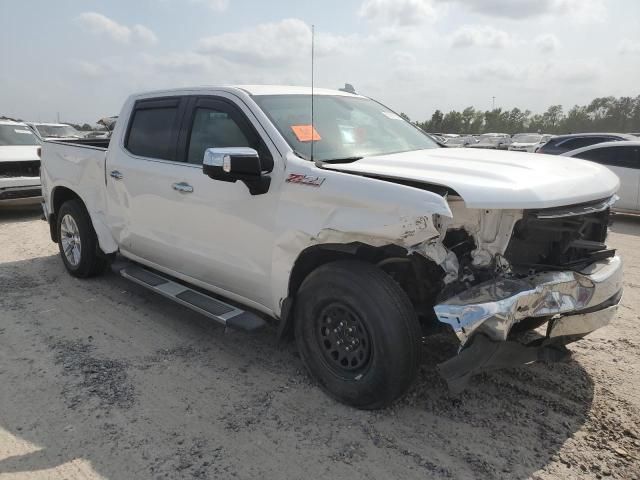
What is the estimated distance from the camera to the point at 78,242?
5.74 metres

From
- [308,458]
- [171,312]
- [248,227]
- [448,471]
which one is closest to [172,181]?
[248,227]

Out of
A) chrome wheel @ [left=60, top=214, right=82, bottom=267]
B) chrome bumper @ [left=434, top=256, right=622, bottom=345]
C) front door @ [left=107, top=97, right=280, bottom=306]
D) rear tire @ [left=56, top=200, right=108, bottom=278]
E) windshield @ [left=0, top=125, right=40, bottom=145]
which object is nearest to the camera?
chrome bumper @ [left=434, top=256, right=622, bottom=345]

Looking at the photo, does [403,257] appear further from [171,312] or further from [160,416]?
[171,312]

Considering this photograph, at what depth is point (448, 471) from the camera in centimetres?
274

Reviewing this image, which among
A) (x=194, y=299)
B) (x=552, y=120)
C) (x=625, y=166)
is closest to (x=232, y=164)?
(x=194, y=299)

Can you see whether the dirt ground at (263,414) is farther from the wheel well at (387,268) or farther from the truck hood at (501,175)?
the truck hood at (501,175)

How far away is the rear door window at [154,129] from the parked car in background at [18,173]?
5405 millimetres

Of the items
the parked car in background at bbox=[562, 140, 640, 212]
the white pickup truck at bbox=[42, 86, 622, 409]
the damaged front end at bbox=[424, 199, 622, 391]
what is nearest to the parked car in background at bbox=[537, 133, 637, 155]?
the parked car in background at bbox=[562, 140, 640, 212]

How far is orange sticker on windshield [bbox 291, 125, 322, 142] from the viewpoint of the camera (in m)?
3.62

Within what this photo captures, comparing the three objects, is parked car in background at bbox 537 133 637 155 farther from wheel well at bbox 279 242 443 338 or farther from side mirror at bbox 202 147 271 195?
side mirror at bbox 202 147 271 195

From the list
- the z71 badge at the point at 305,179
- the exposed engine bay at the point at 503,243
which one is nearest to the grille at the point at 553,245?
the exposed engine bay at the point at 503,243

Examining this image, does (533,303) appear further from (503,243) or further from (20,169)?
(20,169)

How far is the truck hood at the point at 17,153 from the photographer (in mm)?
9492

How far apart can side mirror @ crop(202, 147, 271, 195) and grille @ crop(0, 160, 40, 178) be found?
312 inches
